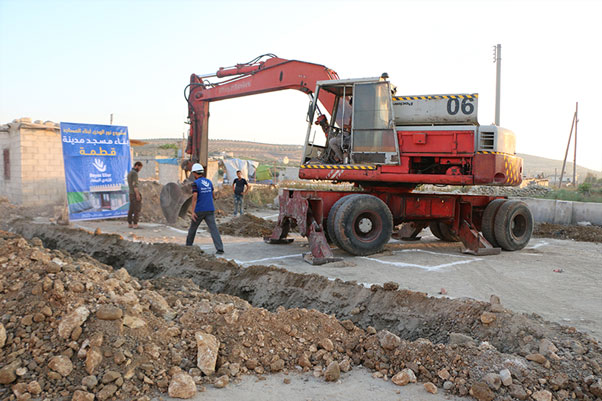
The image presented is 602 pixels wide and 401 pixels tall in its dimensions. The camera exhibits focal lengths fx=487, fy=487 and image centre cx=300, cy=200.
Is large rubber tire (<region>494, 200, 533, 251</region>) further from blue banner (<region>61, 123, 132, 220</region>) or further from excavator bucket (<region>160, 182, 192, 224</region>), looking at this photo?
blue banner (<region>61, 123, 132, 220</region>)

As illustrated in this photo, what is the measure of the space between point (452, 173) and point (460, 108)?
1.20 meters

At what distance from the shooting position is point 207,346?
3.69 meters

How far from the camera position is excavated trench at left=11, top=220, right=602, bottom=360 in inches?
171

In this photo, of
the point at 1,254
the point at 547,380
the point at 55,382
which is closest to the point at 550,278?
the point at 547,380

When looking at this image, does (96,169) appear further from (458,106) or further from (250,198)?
(458,106)

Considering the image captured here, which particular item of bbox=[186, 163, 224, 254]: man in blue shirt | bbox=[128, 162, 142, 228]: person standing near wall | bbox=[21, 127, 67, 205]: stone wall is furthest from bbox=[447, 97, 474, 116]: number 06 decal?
bbox=[21, 127, 67, 205]: stone wall

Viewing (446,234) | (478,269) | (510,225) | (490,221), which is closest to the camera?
(478,269)

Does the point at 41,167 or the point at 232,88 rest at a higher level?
the point at 232,88

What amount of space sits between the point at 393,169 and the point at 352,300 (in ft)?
12.4

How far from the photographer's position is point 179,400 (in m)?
3.23

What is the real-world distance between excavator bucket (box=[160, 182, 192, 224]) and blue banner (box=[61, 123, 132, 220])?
1.07 meters

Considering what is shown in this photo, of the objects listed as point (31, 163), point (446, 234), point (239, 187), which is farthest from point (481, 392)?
point (31, 163)

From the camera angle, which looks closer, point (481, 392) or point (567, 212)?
point (481, 392)

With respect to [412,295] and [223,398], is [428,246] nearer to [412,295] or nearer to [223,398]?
[412,295]
